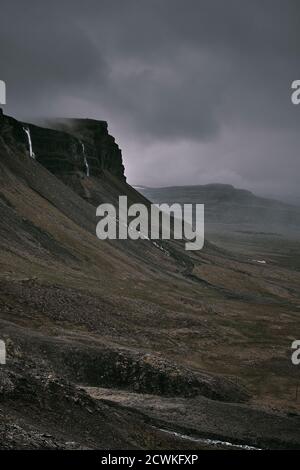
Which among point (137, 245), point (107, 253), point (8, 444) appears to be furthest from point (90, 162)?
point (8, 444)

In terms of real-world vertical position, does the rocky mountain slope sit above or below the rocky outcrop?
below

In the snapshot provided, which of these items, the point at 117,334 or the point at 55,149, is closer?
the point at 117,334

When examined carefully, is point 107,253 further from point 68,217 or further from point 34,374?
point 34,374

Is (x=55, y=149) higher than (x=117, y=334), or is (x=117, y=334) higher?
(x=55, y=149)

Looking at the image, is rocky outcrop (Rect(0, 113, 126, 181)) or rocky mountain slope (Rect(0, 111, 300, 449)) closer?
rocky mountain slope (Rect(0, 111, 300, 449))

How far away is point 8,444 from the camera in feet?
64.9

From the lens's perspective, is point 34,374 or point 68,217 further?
point 68,217

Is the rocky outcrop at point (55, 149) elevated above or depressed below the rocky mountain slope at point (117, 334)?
above

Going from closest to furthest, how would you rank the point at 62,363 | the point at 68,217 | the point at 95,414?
the point at 95,414
the point at 62,363
the point at 68,217

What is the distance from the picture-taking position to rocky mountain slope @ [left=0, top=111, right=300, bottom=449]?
2762 centimetres

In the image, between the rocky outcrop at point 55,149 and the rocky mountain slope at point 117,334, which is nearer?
the rocky mountain slope at point 117,334

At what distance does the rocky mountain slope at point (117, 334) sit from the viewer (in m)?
27.6

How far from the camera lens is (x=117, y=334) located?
6512 cm
